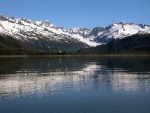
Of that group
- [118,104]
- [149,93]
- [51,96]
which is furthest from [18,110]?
[149,93]

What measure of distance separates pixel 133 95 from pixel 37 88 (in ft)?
61.3

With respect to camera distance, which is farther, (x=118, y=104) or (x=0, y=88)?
(x=0, y=88)

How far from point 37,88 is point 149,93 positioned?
20698 millimetres

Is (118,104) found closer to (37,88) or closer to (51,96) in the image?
(51,96)

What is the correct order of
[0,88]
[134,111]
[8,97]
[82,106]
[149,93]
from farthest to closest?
[0,88], [149,93], [8,97], [82,106], [134,111]

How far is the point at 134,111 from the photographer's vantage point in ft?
134

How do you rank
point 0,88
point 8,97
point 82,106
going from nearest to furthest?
point 82,106, point 8,97, point 0,88

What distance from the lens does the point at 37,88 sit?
61375mm

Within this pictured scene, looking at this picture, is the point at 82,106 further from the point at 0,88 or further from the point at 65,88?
the point at 0,88

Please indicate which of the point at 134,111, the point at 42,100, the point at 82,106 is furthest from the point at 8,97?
the point at 134,111

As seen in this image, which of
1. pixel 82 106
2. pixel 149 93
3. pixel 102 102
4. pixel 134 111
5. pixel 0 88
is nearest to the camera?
pixel 134 111

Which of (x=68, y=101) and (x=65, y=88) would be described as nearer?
(x=68, y=101)

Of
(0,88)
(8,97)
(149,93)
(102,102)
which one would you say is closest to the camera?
(102,102)

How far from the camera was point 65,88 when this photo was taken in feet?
201
